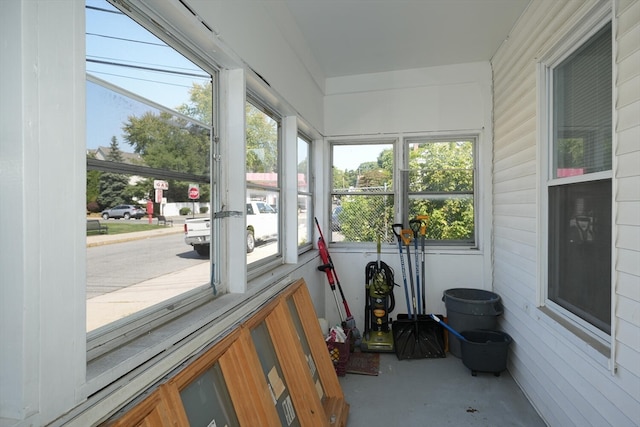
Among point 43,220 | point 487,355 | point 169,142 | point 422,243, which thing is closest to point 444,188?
point 422,243

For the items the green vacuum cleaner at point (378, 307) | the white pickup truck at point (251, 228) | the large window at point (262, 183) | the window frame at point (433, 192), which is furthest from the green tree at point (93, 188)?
the window frame at point (433, 192)

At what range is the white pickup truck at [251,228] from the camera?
1691mm

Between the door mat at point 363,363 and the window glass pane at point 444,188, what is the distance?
1.52m

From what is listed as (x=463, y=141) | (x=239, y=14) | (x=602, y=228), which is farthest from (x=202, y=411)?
(x=463, y=141)

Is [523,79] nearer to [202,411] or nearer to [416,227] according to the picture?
[416,227]

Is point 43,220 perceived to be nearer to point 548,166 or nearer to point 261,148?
point 261,148

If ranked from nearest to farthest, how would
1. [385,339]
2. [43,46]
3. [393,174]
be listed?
[43,46], [385,339], [393,174]

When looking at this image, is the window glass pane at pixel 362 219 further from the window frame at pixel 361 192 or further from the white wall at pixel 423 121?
the white wall at pixel 423 121

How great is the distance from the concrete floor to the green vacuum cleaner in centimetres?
28

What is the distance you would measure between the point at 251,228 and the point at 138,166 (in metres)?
1.10

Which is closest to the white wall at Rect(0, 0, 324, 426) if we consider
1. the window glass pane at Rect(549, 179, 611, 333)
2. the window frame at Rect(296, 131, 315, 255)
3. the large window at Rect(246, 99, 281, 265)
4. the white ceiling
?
the large window at Rect(246, 99, 281, 265)

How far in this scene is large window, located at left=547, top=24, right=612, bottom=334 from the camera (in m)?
1.76

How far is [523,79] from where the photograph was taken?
107 inches

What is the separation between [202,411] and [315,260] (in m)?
2.41
